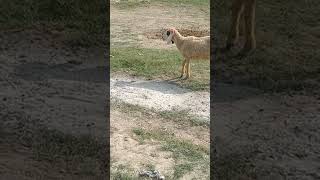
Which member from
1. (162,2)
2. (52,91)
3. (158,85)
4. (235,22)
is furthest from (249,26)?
(162,2)

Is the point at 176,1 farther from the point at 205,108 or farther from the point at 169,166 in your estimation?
the point at 169,166

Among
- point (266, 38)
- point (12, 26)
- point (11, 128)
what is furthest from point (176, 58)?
point (11, 128)

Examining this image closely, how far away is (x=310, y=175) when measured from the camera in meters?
6.66

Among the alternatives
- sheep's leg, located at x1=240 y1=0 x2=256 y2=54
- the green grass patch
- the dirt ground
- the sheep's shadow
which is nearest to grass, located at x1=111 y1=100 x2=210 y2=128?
the dirt ground

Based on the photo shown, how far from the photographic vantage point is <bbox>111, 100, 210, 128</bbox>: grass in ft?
26.9

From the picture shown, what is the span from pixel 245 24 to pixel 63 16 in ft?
13.4

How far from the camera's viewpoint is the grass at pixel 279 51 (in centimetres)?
985

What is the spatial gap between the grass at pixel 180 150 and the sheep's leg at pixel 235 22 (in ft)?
13.4

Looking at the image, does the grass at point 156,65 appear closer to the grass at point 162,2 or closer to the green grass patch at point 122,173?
the green grass patch at point 122,173

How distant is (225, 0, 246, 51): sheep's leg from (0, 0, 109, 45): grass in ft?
8.16

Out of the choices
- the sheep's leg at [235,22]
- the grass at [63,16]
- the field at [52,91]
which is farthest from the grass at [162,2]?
the sheep's leg at [235,22]

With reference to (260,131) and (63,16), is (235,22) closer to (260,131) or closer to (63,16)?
(63,16)

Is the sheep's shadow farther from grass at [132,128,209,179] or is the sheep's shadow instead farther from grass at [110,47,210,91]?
grass at [132,128,209,179]

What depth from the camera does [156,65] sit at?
35.3 ft
